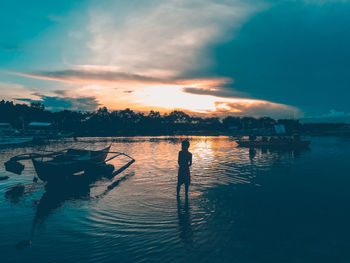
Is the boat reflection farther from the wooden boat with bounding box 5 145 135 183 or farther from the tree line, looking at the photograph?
the tree line

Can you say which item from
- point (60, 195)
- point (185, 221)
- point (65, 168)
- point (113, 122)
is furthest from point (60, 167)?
point (113, 122)

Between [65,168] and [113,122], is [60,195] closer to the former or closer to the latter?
[65,168]

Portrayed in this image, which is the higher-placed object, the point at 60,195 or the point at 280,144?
the point at 280,144

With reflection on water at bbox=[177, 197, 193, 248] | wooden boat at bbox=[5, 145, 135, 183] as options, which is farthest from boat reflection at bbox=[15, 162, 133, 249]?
reflection on water at bbox=[177, 197, 193, 248]

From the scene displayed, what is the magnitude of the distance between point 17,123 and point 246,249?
13695 cm

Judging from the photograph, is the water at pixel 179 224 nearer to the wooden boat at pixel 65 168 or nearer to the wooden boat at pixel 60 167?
the wooden boat at pixel 60 167

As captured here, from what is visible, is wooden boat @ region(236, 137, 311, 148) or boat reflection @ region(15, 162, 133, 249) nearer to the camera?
boat reflection @ region(15, 162, 133, 249)

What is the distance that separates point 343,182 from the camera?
13992 millimetres

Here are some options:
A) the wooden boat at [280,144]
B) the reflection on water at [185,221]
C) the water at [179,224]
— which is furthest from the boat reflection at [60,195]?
the wooden boat at [280,144]

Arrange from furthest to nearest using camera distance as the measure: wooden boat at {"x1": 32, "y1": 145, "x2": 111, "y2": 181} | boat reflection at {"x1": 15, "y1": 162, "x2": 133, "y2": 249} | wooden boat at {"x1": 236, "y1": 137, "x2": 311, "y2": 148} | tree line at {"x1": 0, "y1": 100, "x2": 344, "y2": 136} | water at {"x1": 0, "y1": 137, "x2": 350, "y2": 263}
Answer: tree line at {"x1": 0, "y1": 100, "x2": 344, "y2": 136}, wooden boat at {"x1": 236, "y1": 137, "x2": 311, "y2": 148}, wooden boat at {"x1": 32, "y1": 145, "x2": 111, "y2": 181}, boat reflection at {"x1": 15, "y1": 162, "x2": 133, "y2": 249}, water at {"x1": 0, "y1": 137, "x2": 350, "y2": 263}

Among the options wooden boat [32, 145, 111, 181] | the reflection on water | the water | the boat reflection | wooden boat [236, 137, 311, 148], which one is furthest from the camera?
wooden boat [236, 137, 311, 148]

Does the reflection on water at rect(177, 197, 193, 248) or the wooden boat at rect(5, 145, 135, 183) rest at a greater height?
the wooden boat at rect(5, 145, 135, 183)

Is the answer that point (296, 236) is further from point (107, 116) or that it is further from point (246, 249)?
point (107, 116)

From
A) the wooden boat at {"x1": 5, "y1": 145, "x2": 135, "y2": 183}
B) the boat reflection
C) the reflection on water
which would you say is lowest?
the boat reflection
